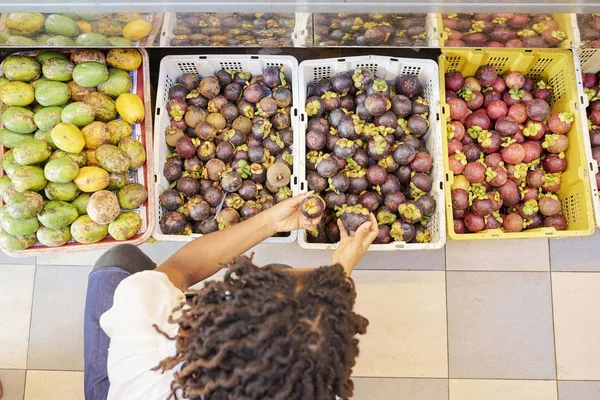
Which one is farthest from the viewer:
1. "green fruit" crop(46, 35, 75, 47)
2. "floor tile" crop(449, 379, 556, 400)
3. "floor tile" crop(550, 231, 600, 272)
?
"floor tile" crop(550, 231, 600, 272)

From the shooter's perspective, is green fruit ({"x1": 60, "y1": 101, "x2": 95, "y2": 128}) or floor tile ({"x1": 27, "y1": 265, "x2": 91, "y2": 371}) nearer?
green fruit ({"x1": 60, "y1": 101, "x2": 95, "y2": 128})

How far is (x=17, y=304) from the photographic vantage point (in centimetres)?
221

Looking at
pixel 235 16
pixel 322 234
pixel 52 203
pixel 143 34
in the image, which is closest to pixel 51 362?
pixel 52 203

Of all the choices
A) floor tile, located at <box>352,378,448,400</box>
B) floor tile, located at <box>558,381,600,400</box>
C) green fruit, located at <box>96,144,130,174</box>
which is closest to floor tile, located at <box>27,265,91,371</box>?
green fruit, located at <box>96,144,130,174</box>

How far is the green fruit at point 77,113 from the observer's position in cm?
176

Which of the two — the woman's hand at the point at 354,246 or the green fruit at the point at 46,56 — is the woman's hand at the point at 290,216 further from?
the green fruit at the point at 46,56

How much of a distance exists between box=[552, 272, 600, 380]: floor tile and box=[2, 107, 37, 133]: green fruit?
2.34 meters

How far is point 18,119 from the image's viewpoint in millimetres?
1779

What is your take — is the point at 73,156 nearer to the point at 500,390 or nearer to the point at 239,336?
the point at 239,336

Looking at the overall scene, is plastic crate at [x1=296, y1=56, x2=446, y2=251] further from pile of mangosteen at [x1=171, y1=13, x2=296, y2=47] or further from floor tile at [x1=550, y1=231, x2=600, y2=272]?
floor tile at [x1=550, y1=231, x2=600, y2=272]

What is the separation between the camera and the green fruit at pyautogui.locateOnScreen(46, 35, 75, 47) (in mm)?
1659

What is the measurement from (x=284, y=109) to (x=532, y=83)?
44.3 inches

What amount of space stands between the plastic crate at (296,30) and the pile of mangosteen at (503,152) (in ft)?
2.33

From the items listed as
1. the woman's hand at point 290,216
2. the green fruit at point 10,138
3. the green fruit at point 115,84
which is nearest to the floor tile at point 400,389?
the woman's hand at point 290,216
